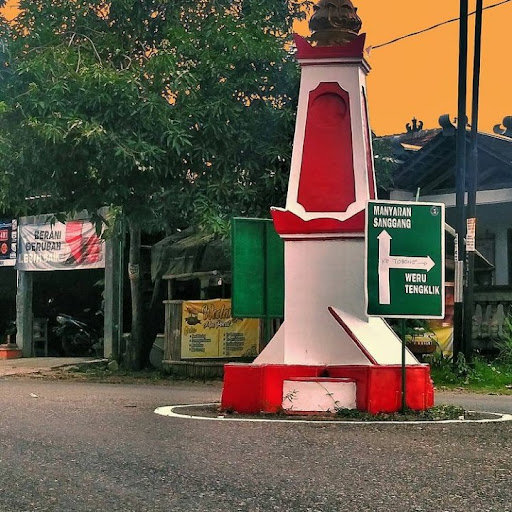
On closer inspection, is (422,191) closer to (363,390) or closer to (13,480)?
(363,390)

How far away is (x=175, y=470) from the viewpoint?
5.95 metres

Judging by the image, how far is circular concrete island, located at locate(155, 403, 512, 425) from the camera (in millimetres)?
8711

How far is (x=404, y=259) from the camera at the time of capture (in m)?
9.11

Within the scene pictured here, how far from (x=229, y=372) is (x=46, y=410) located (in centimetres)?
195

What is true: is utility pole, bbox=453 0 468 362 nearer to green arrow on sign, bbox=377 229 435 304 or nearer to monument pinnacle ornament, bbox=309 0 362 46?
monument pinnacle ornament, bbox=309 0 362 46

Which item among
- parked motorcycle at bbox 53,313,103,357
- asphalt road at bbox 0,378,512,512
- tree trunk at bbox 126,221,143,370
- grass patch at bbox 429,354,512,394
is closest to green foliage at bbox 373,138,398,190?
grass patch at bbox 429,354,512,394

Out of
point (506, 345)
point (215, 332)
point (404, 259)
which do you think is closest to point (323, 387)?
point (404, 259)

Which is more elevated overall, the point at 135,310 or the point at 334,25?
the point at 334,25

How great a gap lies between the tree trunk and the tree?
5.10 feet

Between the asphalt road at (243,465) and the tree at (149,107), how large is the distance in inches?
269

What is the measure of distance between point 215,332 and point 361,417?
8.92 m

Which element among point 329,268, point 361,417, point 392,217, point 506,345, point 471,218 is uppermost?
point 471,218

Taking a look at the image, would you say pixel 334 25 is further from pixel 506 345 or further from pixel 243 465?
pixel 506 345

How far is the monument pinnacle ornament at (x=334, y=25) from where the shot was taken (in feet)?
33.4
